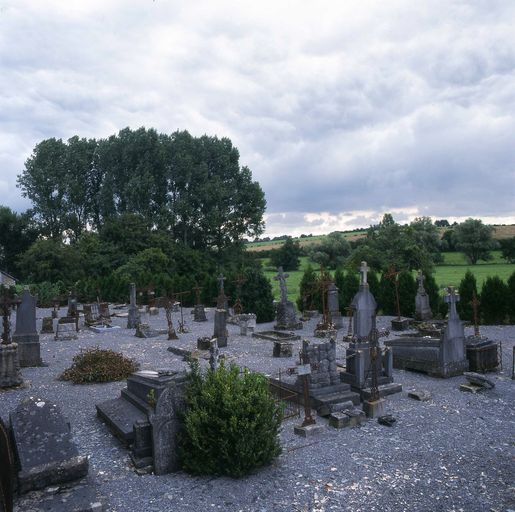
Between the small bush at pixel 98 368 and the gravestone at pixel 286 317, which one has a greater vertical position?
the gravestone at pixel 286 317

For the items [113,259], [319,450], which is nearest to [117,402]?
[319,450]

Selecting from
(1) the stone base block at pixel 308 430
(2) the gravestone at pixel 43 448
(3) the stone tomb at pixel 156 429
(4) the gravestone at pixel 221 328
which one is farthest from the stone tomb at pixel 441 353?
(2) the gravestone at pixel 43 448

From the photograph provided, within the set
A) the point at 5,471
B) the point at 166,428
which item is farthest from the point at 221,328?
the point at 5,471

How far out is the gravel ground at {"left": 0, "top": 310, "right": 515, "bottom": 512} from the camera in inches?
229

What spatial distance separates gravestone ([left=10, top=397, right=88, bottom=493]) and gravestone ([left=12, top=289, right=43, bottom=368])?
790cm

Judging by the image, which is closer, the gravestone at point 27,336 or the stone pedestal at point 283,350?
the gravestone at point 27,336

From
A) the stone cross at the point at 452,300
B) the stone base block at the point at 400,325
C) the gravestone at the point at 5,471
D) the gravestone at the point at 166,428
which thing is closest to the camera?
the gravestone at the point at 5,471

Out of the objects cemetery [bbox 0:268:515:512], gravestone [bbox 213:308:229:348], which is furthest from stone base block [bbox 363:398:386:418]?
gravestone [bbox 213:308:229:348]

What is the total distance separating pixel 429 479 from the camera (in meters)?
6.37

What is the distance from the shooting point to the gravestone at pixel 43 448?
590 cm

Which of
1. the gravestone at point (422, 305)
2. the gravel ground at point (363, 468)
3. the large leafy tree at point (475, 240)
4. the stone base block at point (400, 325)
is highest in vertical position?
the large leafy tree at point (475, 240)

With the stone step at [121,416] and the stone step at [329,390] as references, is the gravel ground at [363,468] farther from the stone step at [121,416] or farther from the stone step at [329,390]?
the stone step at [329,390]

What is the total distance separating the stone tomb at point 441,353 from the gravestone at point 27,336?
10689 mm

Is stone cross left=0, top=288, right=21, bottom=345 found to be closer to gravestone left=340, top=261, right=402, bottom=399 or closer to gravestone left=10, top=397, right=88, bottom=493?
gravestone left=10, top=397, right=88, bottom=493
